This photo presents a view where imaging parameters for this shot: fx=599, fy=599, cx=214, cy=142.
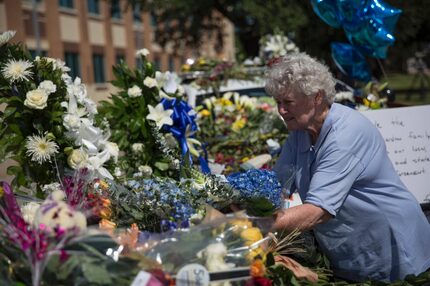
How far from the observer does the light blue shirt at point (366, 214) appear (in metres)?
2.53

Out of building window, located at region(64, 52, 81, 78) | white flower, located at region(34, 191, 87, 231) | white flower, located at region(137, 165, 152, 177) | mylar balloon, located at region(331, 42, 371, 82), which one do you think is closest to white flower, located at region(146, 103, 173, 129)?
white flower, located at region(137, 165, 152, 177)

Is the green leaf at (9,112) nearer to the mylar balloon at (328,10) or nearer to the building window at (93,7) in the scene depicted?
the mylar balloon at (328,10)

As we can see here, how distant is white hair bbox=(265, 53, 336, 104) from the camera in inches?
99.0

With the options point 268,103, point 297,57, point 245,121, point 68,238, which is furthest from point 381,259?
point 268,103

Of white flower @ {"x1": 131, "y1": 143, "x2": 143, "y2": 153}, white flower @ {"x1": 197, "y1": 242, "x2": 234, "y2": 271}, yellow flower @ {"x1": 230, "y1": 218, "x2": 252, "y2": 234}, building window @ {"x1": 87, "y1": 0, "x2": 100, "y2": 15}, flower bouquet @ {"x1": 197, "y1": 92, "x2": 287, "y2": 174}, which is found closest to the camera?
white flower @ {"x1": 197, "y1": 242, "x2": 234, "y2": 271}

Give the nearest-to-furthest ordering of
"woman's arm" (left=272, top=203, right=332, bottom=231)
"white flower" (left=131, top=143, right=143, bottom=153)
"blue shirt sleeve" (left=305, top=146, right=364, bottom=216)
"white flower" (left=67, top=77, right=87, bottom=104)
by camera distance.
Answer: "woman's arm" (left=272, top=203, right=332, bottom=231) → "blue shirt sleeve" (left=305, top=146, right=364, bottom=216) → "white flower" (left=67, top=77, right=87, bottom=104) → "white flower" (left=131, top=143, right=143, bottom=153)

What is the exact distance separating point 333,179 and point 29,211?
1.19m

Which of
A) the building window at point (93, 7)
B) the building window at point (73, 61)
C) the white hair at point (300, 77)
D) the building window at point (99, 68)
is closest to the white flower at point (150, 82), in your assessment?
the white hair at point (300, 77)

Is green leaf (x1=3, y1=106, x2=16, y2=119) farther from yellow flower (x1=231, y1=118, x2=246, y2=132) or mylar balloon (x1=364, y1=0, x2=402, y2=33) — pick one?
mylar balloon (x1=364, y1=0, x2=402, y2=33)

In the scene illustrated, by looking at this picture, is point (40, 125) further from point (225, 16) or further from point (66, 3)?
point (66, 3)

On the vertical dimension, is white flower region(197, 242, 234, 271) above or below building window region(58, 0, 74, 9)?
below

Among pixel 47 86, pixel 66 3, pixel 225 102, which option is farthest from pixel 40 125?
pixel 66 3

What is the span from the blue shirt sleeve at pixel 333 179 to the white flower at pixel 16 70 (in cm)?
139

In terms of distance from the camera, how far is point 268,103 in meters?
6.70
